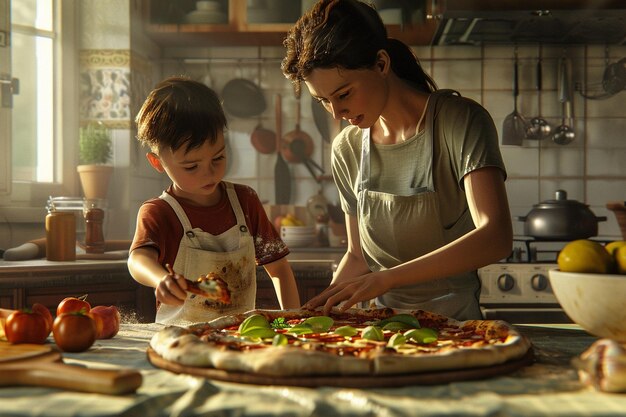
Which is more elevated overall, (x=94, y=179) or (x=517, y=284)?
(x=94, y=179)

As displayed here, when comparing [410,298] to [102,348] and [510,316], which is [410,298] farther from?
[510,316]

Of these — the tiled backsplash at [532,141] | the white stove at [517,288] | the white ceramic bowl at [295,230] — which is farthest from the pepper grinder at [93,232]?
the white stove at [517,288]

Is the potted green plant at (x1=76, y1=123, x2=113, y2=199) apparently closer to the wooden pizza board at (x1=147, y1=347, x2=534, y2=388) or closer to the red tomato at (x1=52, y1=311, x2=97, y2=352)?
the red tomato at (x1=52, y1=311, x2=97, y2=352)

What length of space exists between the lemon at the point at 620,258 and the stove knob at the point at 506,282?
1857 mm

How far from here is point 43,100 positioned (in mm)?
3328

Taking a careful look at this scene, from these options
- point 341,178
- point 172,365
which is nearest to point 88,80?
point 341,178

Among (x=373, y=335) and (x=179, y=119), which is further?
(x=179, y=119)

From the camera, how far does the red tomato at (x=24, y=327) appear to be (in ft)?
3.77

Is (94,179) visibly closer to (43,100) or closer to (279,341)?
(43,100)

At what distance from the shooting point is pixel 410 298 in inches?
69.7

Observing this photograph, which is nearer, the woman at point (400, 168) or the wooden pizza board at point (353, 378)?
the wooden pizza board at point (353, 378)

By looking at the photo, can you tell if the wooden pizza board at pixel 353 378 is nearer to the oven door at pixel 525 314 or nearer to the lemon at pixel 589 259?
the lemon at pixel 589 259

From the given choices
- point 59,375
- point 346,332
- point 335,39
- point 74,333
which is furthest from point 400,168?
point 59,375

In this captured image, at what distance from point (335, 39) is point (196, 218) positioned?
562 millimetres
